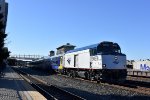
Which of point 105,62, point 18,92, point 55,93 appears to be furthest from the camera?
point 105,62

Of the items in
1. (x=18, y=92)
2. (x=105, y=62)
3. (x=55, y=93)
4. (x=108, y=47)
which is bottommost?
(x=55, y=93)

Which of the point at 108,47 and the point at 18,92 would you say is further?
the point at 108,47

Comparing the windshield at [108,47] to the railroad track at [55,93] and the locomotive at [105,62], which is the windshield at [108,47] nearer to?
the locomotive at [105,62]

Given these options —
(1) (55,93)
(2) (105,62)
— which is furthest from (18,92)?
(2) (105,62)

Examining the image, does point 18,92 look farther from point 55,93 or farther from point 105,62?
point 105,62

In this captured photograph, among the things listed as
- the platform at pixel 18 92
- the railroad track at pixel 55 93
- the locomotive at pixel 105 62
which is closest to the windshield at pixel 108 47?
the locomotive at pixel 105 62

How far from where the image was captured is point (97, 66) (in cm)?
3014

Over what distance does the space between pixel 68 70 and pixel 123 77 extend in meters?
16.5

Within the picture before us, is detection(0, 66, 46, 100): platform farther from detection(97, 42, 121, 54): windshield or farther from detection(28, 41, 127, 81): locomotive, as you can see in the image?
detection(97, 42, 121, 54): windshield

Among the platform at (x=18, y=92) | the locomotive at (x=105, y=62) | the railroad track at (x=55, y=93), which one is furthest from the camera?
the locomotive at (x=105, y=62)

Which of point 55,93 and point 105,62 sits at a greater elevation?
point 105,62

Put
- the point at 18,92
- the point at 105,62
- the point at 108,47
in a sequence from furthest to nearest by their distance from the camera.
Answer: the point at 108,47 → the point at 105,62 → the point at 18,92

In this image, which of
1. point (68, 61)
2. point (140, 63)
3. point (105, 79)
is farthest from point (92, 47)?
point (140, 63)

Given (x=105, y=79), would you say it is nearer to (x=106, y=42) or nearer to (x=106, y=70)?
(x=106, y=70)
